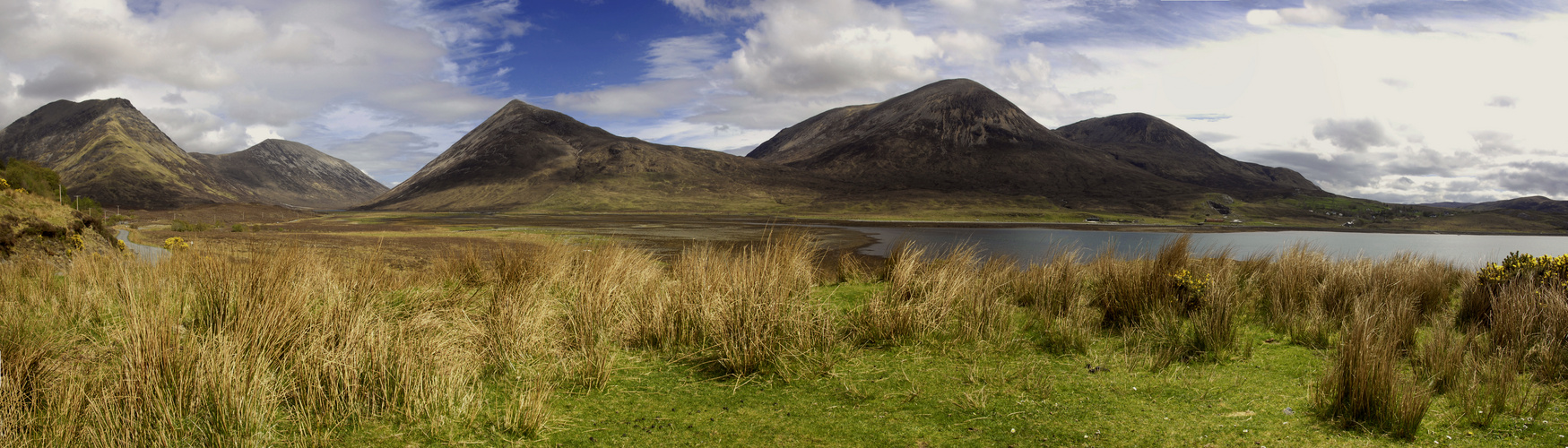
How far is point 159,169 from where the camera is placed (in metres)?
178

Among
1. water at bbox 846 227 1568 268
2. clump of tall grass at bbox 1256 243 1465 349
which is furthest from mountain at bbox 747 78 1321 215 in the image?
clump of tall grass at bbox 1256 243 1465 349

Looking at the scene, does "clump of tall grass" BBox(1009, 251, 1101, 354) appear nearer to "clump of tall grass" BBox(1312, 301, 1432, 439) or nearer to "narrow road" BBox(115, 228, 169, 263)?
"clump of tall grass" BBox(1312, 301, 1432, 439)

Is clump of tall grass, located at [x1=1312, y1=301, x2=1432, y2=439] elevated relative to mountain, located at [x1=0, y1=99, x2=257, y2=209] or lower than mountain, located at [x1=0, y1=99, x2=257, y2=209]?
lower

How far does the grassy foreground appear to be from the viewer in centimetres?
370

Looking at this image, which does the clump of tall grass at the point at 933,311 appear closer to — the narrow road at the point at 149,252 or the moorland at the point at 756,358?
the moorland at the point at 756,358

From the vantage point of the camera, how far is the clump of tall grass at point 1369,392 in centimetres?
377

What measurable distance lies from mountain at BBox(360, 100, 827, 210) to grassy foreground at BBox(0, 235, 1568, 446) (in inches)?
4465

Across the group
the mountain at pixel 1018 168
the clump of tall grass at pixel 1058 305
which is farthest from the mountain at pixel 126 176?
the clump of tall grass at pixel 1058 305

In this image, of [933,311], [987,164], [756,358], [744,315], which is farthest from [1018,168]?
[756,358]

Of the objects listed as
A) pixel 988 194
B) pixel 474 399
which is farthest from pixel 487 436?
pixel 988 194

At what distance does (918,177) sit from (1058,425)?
534 feet

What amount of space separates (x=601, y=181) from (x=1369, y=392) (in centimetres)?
15504

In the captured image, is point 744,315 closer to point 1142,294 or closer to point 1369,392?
point 1369,392

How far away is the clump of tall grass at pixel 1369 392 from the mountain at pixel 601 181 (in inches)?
4577
